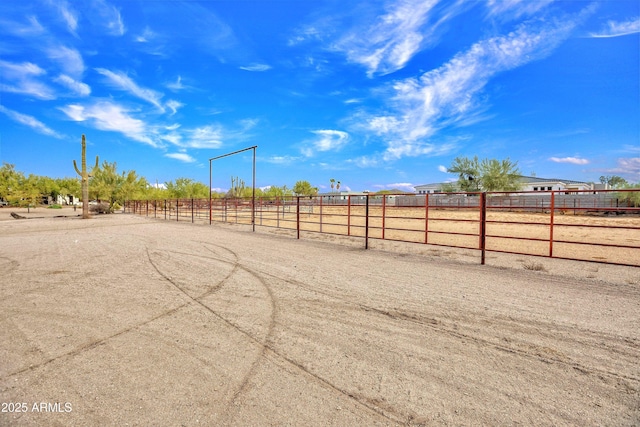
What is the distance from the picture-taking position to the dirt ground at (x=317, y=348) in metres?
2.19

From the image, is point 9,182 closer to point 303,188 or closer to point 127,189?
point 127,189

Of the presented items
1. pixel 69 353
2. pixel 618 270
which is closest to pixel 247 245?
pixel 69 353

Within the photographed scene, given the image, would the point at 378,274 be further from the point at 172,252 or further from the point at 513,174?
the point at 513,174

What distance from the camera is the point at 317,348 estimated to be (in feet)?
10.1

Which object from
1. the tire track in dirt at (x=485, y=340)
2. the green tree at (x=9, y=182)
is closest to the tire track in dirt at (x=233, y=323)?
the tire track in dirt at (x=485, y=340)

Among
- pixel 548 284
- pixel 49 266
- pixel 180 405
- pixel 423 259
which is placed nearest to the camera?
pixel 180 405

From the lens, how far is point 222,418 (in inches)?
81.9

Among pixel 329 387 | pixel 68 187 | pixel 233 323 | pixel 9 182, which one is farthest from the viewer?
pixel 68 187

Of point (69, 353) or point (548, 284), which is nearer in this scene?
point (69, 353)

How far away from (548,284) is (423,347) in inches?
154

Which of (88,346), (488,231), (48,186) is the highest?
(48,186)

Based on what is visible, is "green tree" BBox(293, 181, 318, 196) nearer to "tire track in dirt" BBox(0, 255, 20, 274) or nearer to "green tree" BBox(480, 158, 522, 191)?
"green tree" BBox(480, 158, 522, 191)

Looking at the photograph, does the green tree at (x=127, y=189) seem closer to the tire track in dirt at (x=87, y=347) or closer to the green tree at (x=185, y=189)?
the green tree at (x=185, y=189)

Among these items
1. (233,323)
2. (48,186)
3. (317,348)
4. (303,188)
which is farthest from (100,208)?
(303,188)
